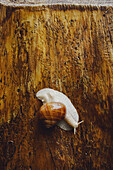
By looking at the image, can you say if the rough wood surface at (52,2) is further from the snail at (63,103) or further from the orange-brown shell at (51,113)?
the orange-brown shell at (51,113)

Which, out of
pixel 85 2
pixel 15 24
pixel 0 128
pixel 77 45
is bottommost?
pixel 0 128

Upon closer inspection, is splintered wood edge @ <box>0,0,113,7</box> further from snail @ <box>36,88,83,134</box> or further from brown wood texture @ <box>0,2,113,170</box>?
snail @ <box>36,88,83,134</box>

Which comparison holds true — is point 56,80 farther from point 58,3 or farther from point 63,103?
point 58,3

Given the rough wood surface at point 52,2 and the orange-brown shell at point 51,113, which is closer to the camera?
the orange-brown shell at point 51,113

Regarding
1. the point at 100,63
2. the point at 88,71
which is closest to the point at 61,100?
the point at 88,71

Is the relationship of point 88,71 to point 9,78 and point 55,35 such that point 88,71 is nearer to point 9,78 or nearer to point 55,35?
point 55,35

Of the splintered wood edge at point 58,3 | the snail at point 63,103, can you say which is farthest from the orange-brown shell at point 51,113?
the splintered wood edge at point 58,3
